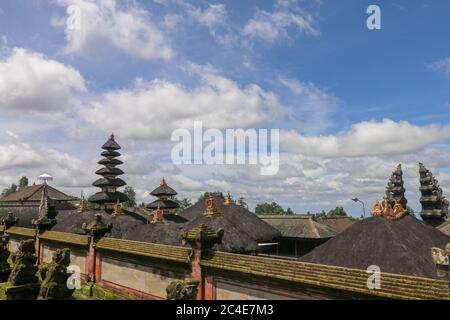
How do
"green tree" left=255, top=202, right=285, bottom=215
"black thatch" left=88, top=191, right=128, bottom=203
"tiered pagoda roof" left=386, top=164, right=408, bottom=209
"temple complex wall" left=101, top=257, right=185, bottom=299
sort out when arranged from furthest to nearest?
"green tree" left=255, top=202, right=285, bottom=215 → "tiered pagoda roof" left=386, top=164, right=408, bottom=209 → "black thatch" left=88, top=191, right=128, bottom=203 → "temple complex wall" left=101, top=257, right=185, bottom=299

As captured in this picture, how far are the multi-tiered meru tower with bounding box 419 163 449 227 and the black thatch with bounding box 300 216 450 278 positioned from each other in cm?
2582

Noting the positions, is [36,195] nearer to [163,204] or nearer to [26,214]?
[26,214]

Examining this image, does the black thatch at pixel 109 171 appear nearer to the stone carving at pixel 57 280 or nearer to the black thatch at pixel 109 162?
the black thatch at pixel 109 162

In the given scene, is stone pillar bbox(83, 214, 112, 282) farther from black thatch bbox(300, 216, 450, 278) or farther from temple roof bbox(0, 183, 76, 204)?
temple roof bbox(0, 183, 76, 204)

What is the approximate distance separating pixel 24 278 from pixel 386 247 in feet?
56.5

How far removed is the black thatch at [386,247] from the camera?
50.3ft

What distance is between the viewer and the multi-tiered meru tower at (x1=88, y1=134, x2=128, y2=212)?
45.4 metres

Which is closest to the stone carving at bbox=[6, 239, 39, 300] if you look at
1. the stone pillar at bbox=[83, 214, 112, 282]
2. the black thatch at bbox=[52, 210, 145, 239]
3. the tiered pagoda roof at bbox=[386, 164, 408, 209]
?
the stone pillar at bbox=[83, 214, 112, 282]

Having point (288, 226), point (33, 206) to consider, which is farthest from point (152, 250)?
point (33, 206)

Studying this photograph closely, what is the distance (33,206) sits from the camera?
47500 mm

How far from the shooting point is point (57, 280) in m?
17.9
